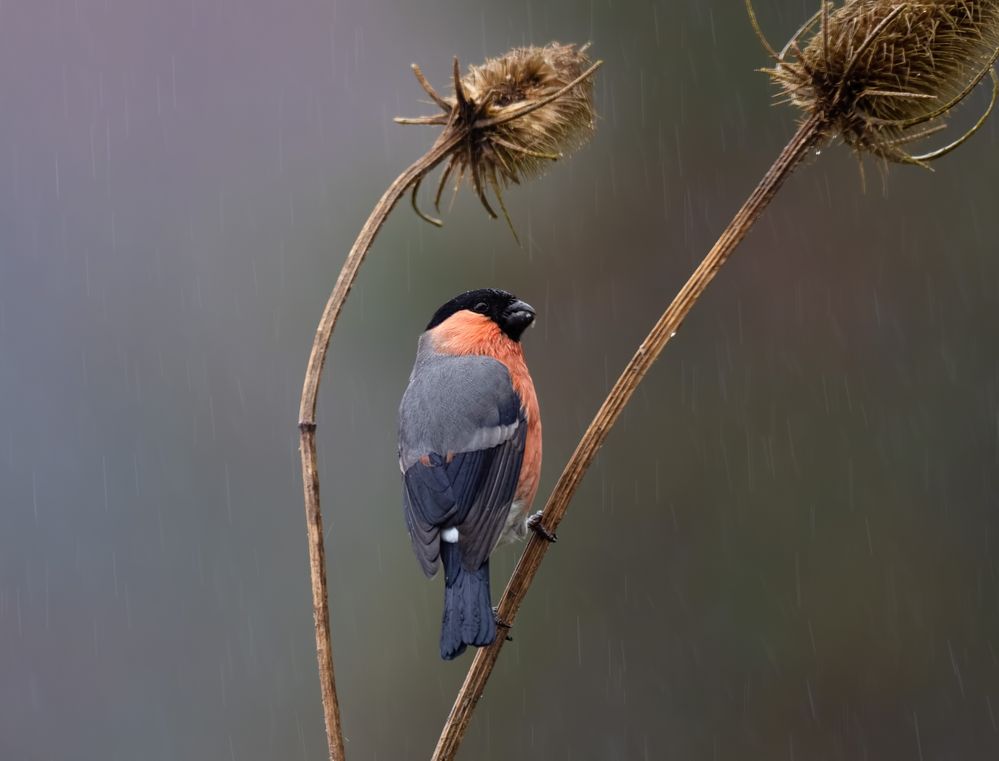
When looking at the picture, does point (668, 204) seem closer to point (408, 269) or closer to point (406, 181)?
point (408, 269)

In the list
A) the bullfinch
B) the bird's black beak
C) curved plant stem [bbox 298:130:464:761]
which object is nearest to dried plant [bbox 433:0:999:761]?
the bullfinch

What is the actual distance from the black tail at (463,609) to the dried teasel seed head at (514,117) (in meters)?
1.08

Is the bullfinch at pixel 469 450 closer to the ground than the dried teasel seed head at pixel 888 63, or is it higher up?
closer to the ground

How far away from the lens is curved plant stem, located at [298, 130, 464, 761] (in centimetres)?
276

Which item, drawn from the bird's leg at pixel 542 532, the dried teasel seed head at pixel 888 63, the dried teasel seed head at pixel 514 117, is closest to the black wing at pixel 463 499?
the bird's leg at pixel 542 532

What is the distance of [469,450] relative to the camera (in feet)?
13.6

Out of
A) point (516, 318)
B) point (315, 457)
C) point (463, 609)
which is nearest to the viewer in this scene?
point (315, 457)

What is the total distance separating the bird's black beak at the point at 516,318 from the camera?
472cm

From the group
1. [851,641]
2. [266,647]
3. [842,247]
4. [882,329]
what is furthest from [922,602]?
[266,647]

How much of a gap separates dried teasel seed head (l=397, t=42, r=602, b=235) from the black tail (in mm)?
1079

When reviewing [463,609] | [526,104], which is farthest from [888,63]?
[463,609]

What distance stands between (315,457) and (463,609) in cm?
85

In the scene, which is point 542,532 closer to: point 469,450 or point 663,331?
point 469,450

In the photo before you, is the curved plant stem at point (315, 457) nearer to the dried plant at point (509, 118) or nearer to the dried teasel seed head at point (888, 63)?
the dried plant at point (509, 118)
